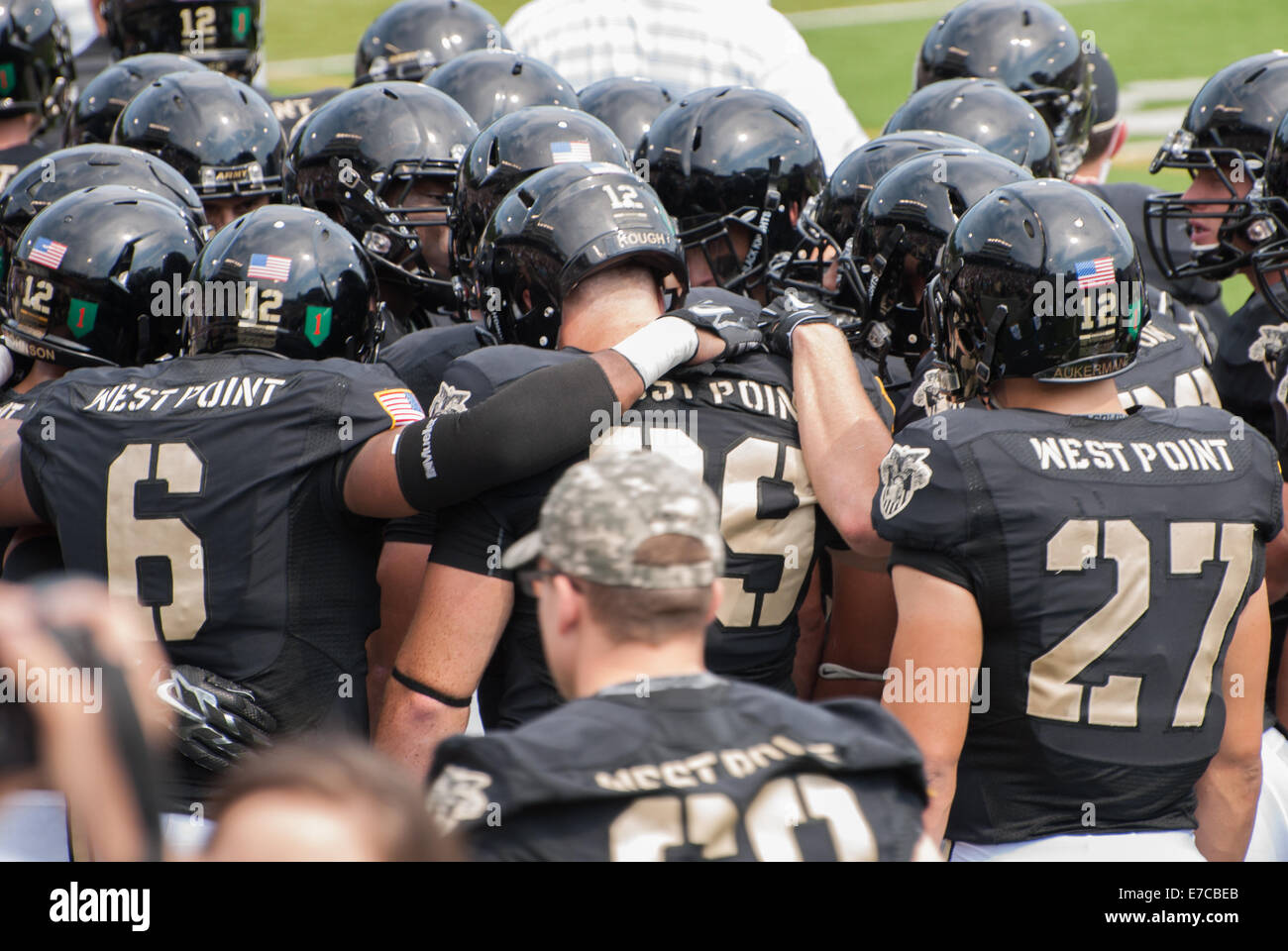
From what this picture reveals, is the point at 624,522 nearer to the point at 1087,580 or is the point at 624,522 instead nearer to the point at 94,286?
the point at 1087,580

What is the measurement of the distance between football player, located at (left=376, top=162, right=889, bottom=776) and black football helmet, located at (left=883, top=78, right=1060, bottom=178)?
193 centimetres

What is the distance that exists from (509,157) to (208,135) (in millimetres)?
1939

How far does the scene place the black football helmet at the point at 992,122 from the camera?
521 cm

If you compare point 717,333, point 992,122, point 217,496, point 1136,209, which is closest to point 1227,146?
point 992,122

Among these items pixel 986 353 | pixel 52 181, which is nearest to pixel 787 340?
pixel 986 353

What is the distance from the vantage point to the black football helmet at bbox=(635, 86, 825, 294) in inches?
192

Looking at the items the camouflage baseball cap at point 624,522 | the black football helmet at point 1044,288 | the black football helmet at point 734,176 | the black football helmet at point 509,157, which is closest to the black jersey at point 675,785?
the camouflage baseball cap at point 624,522

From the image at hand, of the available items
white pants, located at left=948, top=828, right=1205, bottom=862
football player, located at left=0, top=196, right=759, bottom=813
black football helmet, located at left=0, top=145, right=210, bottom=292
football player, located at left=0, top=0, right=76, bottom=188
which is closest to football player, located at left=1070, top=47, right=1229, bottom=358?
white pants, located at left=948, top=828, right=1205, bottom=862

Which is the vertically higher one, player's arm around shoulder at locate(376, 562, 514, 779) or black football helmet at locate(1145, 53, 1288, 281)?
black football helmet at locate(1145, 53, 1288, 281)

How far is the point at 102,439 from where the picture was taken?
3340mm

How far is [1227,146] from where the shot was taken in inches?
213

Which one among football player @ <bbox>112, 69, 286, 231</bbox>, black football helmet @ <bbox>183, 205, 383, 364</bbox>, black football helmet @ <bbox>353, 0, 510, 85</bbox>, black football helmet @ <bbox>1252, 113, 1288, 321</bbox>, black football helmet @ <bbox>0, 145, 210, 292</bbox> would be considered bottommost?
black football helmet @ <bbox>183, 205, 383, 364</bbox>

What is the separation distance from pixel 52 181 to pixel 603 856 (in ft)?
12.1

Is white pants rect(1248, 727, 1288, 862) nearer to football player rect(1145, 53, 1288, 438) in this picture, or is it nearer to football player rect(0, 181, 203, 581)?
football player rect(1145, 53, 1288, 438)
